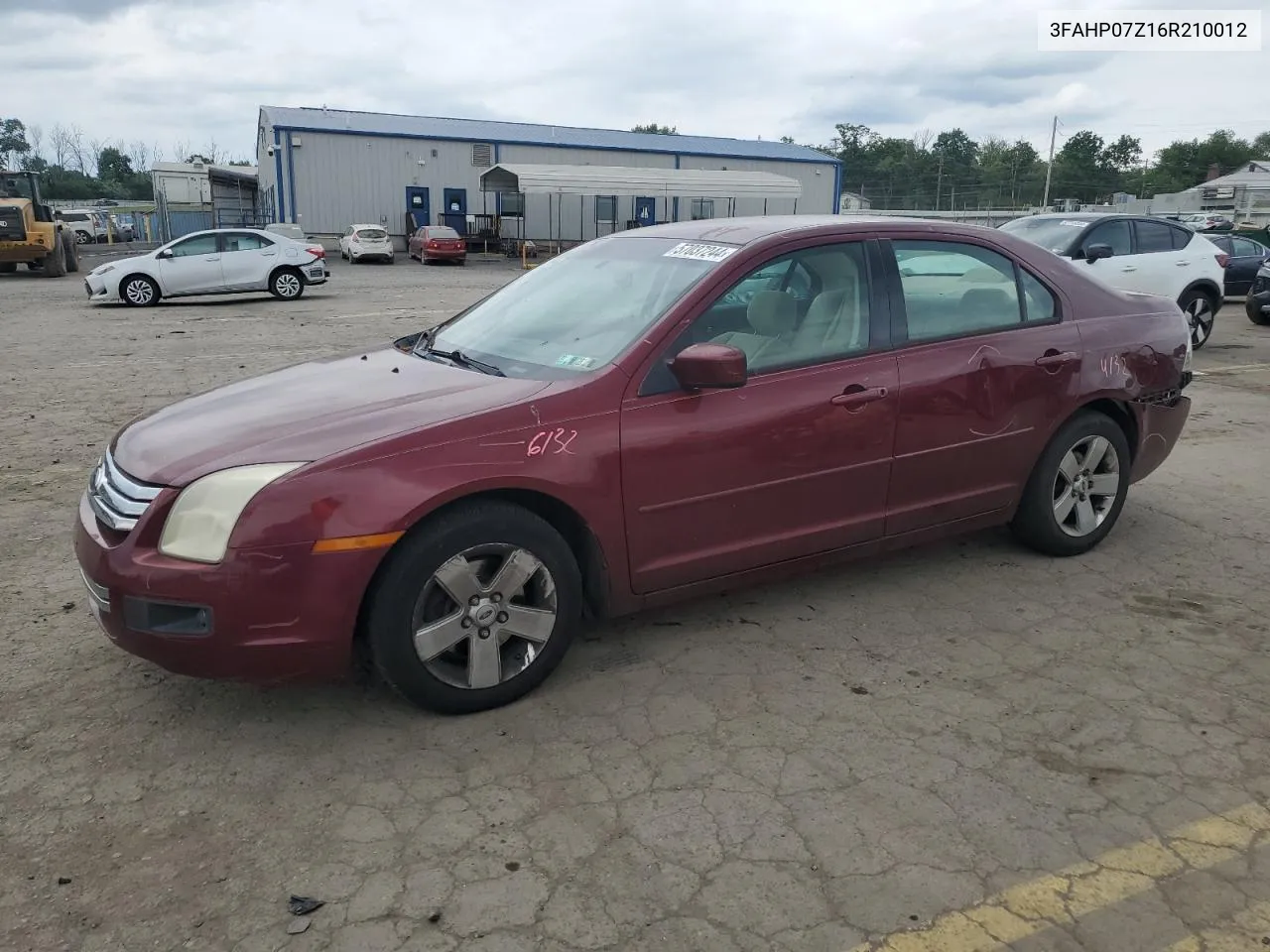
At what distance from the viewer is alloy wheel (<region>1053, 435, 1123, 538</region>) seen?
464 centimetres

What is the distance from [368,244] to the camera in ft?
108

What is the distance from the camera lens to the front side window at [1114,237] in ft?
36.8

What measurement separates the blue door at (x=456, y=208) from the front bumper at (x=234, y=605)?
3921 cm

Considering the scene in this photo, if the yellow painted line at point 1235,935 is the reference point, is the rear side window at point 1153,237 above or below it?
above

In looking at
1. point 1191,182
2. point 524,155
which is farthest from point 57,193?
point 1191,182

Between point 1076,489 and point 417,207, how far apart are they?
38651mm

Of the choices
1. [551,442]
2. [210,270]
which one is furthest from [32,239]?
[551,442]

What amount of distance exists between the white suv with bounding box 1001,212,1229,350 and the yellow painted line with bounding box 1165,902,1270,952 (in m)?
9.79

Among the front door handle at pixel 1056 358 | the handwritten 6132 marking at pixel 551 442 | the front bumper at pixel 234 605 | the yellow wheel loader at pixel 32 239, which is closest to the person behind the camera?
the front bumper at pixel 234 605

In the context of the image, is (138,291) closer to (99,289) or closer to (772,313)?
(99,289)

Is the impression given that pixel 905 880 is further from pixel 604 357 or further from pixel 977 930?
pixel 604 357

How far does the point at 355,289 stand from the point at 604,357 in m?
19.8

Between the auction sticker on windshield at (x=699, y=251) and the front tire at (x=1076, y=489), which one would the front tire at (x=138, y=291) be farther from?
the front tire at (x=1076, y=489)

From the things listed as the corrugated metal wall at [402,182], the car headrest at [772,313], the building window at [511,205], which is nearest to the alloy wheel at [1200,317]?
the car headrest at [772,313]
